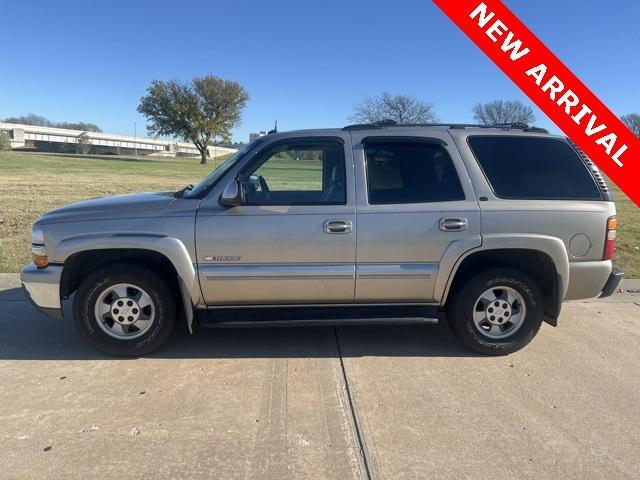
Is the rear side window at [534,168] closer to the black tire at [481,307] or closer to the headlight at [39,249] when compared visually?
the black tire at [481,307]

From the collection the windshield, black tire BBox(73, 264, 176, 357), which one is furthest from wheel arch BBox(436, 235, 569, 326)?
black tire BBox(73, 264, 176, 357)

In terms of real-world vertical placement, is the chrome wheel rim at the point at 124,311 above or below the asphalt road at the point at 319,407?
above

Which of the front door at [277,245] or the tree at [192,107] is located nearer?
the front door at [277,245]

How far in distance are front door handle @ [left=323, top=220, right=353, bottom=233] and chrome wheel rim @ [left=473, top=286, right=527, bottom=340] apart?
4.26ft

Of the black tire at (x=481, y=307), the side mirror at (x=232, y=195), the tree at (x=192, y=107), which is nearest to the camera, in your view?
the side mirror at (x=232, y=195)

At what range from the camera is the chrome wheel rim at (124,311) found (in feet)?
12.8

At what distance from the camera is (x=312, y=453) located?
2727 mm

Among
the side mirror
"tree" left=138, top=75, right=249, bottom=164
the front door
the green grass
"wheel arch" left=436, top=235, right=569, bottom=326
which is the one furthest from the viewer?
"tree" left=138, top=75, right=249, bottom=164

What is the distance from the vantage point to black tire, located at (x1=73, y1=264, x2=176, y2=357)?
3.84 metres

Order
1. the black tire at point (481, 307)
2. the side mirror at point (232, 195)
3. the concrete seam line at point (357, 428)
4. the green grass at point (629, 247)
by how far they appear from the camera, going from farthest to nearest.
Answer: the green grass at point (629, 247) → the black tire at point (481, 307) → the side mirror at point (232, 195) → the concrete seam line at point (357, 428)

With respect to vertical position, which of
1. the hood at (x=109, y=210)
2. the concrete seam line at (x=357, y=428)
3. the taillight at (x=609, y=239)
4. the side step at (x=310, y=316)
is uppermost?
the hood at (x=109, y=210)

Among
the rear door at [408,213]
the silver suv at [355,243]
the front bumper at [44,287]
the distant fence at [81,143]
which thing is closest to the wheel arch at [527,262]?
the silver suv at [355,243]

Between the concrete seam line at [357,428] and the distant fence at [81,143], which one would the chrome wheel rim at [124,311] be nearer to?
the concrete seam line at [357,428]

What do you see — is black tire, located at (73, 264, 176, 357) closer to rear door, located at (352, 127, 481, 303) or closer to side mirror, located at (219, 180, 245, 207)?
side mirror, located at (219, 180, 245, 207)
